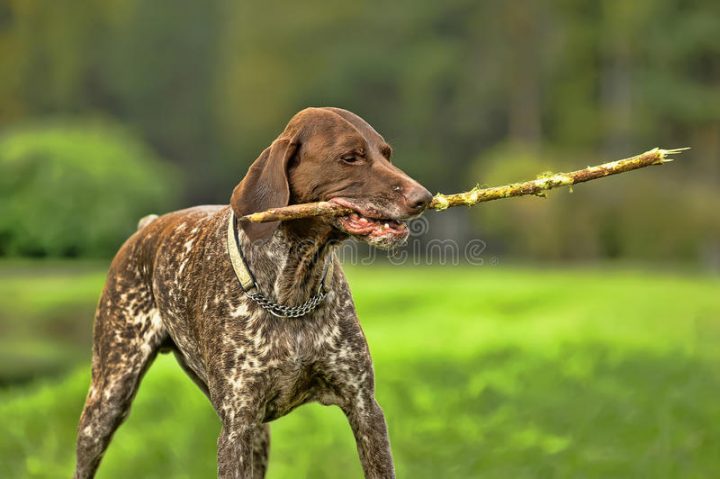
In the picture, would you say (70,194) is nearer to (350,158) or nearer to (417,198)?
(350,158)

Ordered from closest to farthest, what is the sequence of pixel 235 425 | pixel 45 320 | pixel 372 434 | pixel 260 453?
1. pixel 235 425
2. pixel 372 434
3. pixel 260 453
4. pixel 45 320

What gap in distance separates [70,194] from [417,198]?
11.6m

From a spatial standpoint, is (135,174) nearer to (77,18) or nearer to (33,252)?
(33,252)

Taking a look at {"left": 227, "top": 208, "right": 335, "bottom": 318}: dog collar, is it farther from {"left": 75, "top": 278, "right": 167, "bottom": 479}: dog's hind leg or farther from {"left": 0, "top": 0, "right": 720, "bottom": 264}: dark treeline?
{"left": 0, "top": 0, "right": 720, "bottom": 264}: dark treeline

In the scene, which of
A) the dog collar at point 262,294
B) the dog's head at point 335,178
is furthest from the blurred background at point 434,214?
the dog's head at point 335,178

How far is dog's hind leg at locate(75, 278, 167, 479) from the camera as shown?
5789 millimetres

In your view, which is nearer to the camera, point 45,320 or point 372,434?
point 372,434

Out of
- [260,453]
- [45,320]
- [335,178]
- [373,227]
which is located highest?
[335,178]

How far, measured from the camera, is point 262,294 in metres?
4.93

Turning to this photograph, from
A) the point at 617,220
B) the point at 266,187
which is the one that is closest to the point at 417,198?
the point at 266,187

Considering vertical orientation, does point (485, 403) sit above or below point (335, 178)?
below

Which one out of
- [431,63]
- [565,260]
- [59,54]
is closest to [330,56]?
[431,63]

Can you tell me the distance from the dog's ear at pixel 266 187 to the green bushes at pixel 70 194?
8995 millimetres

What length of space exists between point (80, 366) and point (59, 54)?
20.4 m
